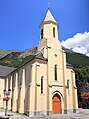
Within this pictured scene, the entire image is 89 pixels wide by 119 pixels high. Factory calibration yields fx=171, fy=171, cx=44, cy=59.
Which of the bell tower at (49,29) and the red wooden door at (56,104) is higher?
the bell tower at (49,29)

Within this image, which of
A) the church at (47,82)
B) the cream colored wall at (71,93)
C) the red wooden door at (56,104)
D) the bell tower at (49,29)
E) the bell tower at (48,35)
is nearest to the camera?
the church at (47,82)

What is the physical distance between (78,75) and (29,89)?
2311 cm

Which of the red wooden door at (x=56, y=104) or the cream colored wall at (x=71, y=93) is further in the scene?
the cream colored wall at (x=71, y=93)

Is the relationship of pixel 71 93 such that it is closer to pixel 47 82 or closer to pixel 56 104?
pixel 56 104

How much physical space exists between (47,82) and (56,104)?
3.62m

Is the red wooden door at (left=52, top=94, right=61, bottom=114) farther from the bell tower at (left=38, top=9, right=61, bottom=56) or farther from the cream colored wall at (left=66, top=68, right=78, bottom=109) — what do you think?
the bell tower at (left=38, top=9, right=61, bottom=56)

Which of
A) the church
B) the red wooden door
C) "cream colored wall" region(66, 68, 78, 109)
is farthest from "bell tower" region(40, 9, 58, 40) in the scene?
the red wooden door

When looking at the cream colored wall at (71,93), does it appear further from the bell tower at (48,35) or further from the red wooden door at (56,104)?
the bell tower at (48,35)

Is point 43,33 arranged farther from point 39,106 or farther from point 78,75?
point 78,75

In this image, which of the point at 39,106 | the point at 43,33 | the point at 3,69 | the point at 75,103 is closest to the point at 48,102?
the point at 39,106

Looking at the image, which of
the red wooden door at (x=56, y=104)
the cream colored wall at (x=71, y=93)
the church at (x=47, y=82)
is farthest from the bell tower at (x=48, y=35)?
the red wooden door at (x=56, y=104)

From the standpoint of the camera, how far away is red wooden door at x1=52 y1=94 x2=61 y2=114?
24.9 metres

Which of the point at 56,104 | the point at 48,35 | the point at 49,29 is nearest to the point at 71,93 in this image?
the point at 56,104

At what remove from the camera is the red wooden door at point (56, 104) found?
24.9 metres
